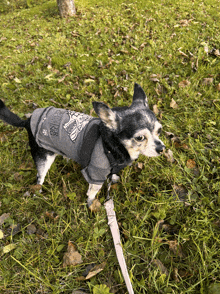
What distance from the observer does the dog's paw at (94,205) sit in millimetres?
2445

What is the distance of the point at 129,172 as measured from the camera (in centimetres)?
277

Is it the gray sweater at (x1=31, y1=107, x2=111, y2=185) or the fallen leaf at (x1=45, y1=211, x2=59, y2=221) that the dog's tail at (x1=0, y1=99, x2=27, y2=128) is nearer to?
the gray sweater at (x1=31, y1=107, x2=111, y2=185)

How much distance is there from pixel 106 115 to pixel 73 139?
60 cm

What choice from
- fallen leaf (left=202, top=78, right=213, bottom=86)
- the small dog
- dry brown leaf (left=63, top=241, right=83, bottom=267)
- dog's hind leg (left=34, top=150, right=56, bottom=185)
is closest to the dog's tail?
the small dog

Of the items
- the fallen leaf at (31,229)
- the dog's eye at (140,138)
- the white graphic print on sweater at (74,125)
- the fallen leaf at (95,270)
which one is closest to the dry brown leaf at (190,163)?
the dog's eye at (140,138)

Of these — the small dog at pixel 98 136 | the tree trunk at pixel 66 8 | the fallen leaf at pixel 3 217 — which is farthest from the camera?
the tree trunk at pixel 66 8

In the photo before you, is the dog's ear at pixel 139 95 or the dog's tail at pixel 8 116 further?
the dog's ear at pixel 139 95

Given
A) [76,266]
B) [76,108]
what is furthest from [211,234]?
[76,108]

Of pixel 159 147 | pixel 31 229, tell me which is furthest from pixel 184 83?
pixel 31 229

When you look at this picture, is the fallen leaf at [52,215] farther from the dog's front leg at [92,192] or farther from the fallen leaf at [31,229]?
the dog's front leg at [92,192]

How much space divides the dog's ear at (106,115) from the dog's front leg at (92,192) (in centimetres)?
86

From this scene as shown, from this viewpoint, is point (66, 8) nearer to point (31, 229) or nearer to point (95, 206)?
point (95, 206)

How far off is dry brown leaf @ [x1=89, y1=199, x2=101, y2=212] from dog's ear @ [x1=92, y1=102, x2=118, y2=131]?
1.14 meters

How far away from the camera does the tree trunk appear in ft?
22.3
